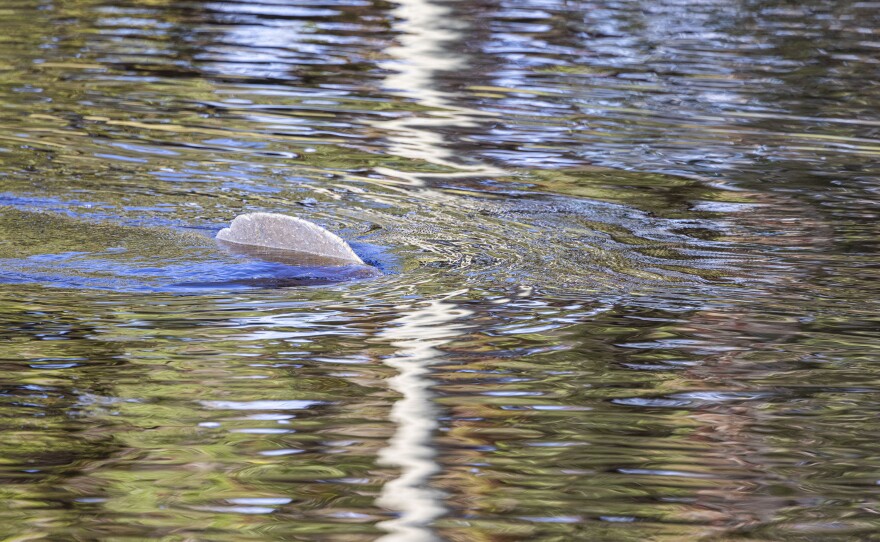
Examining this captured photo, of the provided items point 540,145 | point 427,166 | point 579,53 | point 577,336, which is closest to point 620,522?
point 577,336

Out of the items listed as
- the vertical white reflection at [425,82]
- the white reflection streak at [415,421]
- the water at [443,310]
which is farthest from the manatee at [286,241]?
the vertical white reflection at [425,82]

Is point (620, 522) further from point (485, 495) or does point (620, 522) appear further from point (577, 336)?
point (577, 336)

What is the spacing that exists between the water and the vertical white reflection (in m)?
0.05

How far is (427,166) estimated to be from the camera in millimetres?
8398

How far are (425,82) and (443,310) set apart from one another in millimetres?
6425

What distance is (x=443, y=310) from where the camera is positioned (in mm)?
5348

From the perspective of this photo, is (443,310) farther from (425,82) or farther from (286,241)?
(425,82)

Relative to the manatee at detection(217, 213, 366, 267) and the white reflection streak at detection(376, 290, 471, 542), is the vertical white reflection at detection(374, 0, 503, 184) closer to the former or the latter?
the manatee at detection(217, 213, 366, 267)

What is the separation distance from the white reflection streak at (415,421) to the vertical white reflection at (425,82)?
289cm

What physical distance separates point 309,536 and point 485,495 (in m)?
0.56

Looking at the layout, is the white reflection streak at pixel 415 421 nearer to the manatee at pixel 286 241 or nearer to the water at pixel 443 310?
the water at pixel 443 310

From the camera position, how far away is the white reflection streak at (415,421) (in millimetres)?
3553

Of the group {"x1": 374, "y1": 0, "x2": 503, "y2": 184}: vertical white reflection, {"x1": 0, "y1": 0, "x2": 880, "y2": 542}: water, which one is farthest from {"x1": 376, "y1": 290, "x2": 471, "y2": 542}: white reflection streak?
{"x1": 374, "y1": 0, "x2": 503, "y2": 184}: vertical white reflection

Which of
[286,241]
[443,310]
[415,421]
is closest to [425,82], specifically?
[286,241]
